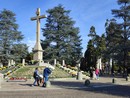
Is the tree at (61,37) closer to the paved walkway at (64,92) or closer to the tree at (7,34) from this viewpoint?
the tree at (7,34)

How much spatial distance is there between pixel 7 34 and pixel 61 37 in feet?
46.1

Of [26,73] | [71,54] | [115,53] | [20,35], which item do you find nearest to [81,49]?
[71,54]

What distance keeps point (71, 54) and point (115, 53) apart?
2267cm

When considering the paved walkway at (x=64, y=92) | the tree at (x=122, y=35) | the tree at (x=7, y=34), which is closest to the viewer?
the paved walkway at (x=64, y=92)

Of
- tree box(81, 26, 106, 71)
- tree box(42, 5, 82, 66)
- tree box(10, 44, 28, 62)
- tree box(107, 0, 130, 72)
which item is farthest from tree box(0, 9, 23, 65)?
tree box(107, 0, 130, 72)

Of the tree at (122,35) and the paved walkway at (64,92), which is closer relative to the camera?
the paved walkway at (64,92)

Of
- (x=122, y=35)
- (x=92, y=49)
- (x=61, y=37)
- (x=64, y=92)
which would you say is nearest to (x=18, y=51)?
(x=61, y=37)

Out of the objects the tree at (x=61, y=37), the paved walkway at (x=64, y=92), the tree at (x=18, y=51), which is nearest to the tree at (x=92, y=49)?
the tree at (x=61, y=37)

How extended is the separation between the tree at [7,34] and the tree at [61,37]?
25.1ft

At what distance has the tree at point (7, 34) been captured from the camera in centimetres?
6831

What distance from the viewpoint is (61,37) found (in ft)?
245

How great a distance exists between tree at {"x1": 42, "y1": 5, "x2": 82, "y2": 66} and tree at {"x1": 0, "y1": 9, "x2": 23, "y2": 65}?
764 centimetres

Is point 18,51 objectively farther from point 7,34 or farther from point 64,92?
point 64,92

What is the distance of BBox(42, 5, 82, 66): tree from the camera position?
238 ft
